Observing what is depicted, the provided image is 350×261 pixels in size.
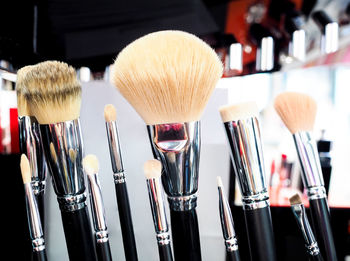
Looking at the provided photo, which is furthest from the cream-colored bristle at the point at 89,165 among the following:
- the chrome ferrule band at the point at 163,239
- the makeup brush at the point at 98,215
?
the chrome ferrule band at the point at 163,239

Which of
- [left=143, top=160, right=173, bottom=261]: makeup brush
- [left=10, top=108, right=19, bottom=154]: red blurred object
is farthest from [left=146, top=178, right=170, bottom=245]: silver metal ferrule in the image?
[left=10, top=108, right=19, bottom=154]: red blurred object

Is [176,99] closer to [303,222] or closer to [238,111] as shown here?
[238,111]

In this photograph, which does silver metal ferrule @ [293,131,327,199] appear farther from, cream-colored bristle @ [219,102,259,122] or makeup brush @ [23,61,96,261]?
makeup brush @ [23,61,96,261]

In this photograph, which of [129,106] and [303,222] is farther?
[129,106]

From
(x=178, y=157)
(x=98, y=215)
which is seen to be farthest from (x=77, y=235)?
(x=178, y=157)

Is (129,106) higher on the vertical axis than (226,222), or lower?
higher

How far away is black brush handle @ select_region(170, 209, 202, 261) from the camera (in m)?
0.41

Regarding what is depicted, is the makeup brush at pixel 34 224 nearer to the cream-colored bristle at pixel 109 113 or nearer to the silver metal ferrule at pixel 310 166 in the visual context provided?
the cream-colored bristle at pixel 109 113

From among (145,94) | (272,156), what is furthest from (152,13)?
(272,156)

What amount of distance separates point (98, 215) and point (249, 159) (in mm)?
179

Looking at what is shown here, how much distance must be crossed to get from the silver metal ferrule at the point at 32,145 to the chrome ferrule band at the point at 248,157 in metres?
0.23

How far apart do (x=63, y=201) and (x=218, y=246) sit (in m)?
0.23

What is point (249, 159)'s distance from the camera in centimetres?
40

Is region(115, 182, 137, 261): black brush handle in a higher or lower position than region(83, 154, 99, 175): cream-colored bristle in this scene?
lower
